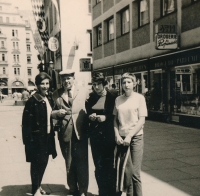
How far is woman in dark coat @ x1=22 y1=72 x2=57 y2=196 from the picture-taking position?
4070 millimetres

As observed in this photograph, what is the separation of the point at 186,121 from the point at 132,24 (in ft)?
21.8

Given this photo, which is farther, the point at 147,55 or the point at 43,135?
the point at 147,55

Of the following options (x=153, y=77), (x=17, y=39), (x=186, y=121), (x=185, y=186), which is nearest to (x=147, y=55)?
(x=153, y=77)

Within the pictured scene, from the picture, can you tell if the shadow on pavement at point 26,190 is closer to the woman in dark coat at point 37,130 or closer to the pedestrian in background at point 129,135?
the woman in dark coat at point 37,130

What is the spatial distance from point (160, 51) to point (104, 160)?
388 inches

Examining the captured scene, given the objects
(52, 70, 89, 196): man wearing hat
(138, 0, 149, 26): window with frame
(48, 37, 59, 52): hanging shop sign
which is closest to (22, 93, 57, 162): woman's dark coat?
(52, 70, 89, 196): man wearing hat

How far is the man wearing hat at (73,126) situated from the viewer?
13.0ft

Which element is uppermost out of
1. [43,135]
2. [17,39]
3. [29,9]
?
[17,39]

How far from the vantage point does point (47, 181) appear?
16.1ft

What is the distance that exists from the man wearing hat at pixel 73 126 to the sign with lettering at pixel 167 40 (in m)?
8.02

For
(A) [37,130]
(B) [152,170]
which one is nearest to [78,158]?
(A) [37,130]

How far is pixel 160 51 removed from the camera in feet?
42.4

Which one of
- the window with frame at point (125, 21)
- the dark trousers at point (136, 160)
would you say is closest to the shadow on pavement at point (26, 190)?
the dark trousers at point (136, 160)

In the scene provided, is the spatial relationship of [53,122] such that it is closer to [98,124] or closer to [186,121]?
[98,124]
